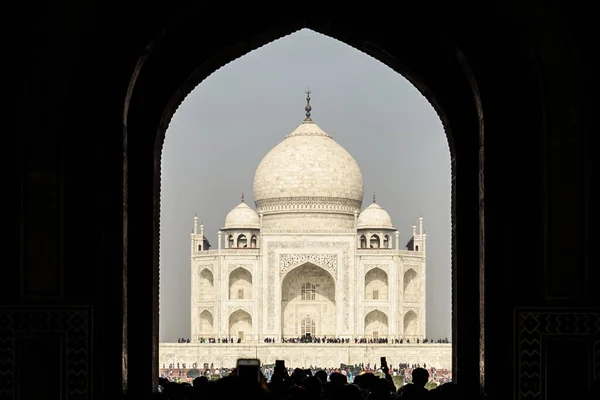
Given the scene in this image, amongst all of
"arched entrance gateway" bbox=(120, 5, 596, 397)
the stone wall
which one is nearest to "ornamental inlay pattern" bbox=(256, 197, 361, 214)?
the stone wall

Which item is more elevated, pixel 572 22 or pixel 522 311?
pixel 572 22

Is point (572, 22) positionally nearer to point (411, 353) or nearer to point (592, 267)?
point (592, 267)

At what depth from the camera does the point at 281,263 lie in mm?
38281

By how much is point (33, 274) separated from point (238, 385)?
3309mm

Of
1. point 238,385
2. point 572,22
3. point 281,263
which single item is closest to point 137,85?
point 572,22

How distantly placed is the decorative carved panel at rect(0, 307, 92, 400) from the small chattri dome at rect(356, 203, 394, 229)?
33918mm

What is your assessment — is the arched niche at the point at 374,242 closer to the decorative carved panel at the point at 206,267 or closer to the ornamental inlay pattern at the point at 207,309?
the decorative carved panel at the point at 206,267

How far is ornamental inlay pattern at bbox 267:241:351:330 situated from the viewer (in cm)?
3825

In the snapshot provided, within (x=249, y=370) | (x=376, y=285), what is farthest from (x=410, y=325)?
(x=249, y=370)

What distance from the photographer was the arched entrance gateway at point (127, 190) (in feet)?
22.7

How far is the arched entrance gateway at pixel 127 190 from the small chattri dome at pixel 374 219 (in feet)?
108

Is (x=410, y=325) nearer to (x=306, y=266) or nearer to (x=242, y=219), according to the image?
(x=306, y=266)

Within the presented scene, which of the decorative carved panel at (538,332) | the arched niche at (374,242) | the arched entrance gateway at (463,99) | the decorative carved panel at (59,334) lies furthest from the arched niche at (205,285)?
the decorative carved panel at (538,332)

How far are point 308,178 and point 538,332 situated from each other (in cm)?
3356
